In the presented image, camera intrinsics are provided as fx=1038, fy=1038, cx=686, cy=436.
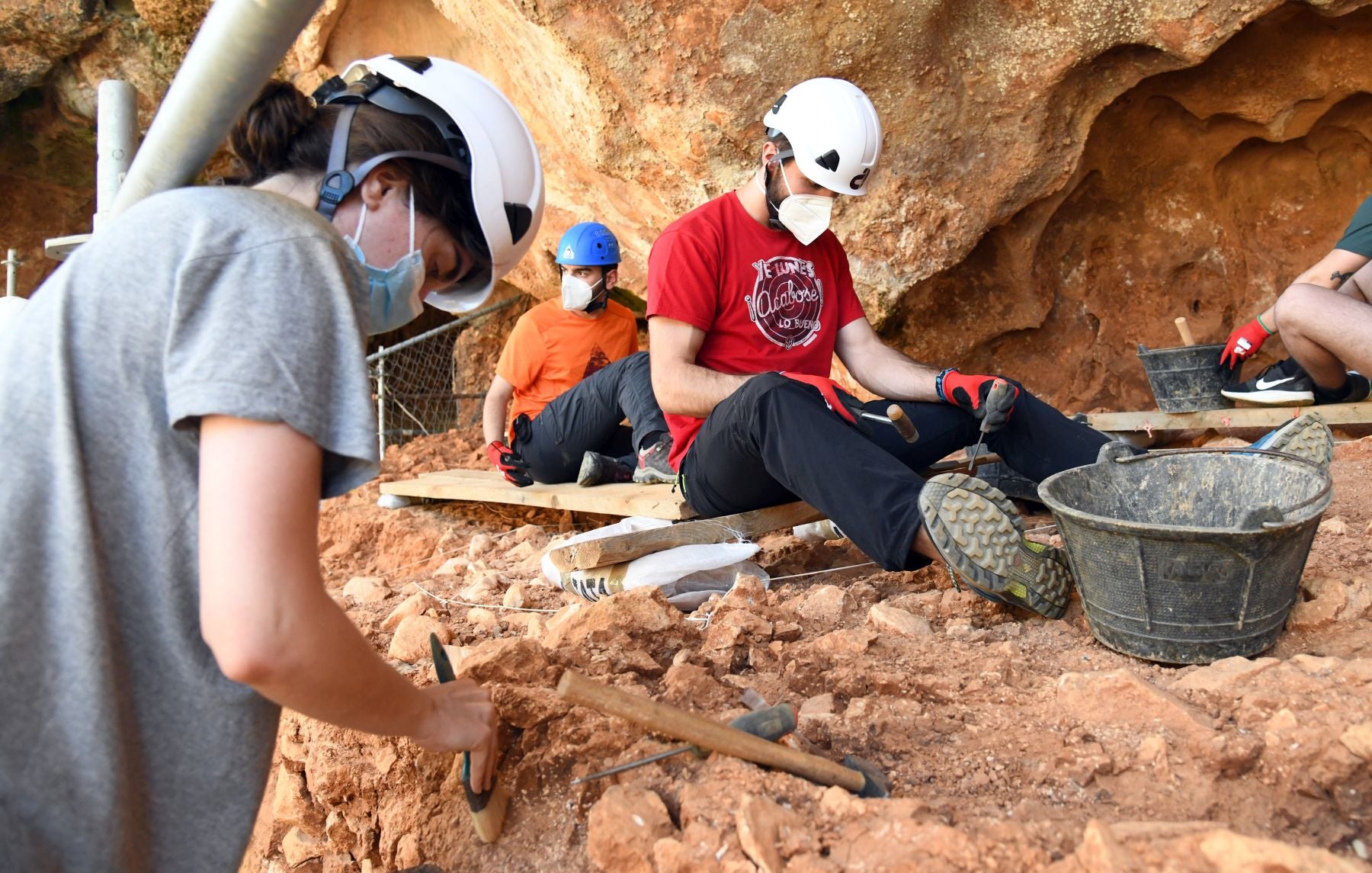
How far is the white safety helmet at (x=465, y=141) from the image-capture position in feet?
4.68

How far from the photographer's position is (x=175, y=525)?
1.18 metres

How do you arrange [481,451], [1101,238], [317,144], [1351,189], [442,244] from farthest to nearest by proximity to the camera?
[481,451] → [1101,238] → [1351,189] → [442,244] → [317,144]

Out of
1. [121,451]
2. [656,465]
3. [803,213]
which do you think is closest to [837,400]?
[803,213]

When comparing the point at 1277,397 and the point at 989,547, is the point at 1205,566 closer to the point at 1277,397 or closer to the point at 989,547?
the point at 989,547

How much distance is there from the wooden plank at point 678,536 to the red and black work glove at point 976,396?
55 cm

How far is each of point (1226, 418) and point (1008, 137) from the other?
1698mm

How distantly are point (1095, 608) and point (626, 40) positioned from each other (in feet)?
12.2

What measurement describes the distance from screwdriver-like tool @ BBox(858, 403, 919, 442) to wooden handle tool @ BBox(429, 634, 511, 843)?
1515 millimetres

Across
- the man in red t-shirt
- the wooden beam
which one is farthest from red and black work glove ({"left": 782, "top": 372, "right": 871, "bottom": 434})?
the wooden beam

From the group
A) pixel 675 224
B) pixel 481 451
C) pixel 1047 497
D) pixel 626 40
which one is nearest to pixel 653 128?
pixel 626 40

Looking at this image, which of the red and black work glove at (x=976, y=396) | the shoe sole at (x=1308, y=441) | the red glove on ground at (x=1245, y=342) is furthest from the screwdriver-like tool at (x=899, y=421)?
the red glove on ground at (x=1245, y=342)

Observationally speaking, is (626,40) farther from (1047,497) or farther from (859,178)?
(1047,497)

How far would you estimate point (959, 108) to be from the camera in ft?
16.6

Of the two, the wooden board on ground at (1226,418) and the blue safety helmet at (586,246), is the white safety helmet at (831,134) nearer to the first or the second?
the wooden board on ground at (1226,418)
